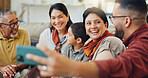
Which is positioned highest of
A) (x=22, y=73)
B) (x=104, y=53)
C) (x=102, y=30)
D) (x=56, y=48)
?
(x=102, y=30)

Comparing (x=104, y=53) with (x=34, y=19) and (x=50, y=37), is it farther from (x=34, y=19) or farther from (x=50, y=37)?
(x=34, y=19)

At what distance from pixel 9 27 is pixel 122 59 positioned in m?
1.42

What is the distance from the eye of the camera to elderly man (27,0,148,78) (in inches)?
23.6

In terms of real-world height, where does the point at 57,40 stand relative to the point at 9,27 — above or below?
below

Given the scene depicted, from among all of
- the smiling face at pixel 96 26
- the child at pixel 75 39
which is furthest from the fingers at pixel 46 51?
the child at pixel 75 39

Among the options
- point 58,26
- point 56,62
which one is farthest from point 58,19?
point 56,62

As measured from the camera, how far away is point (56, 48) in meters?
1.97

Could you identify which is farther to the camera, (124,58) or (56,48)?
(56,48)

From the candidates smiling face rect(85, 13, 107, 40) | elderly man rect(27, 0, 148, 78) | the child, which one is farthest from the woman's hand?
the child

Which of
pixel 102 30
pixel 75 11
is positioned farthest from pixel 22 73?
pixel 75 11

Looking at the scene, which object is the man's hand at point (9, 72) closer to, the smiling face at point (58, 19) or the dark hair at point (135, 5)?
the smiling face at point (58, 19)

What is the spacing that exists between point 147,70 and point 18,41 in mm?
1472

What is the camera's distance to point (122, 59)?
0.73m

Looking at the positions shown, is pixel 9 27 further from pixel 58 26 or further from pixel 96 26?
pixel 96 26
